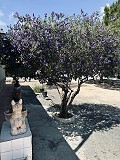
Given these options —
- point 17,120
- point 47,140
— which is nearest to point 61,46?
point 47,140

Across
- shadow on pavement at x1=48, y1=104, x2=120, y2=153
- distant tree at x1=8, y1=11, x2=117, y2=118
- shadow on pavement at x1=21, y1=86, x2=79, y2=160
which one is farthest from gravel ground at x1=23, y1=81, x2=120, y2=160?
distant tree at x1=8, y1=11, x2=117, y2=118

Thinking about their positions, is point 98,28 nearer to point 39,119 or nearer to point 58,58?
point 58,58

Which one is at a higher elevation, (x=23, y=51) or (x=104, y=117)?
(x=23, y=51)

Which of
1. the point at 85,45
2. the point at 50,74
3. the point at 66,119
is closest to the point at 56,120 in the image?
the point at 66,119

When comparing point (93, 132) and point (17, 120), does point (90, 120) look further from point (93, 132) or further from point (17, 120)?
point (17, 120)

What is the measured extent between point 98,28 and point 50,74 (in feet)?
11.0

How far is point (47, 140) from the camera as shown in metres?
8.71

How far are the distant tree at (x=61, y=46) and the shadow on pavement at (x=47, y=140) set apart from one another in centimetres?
224

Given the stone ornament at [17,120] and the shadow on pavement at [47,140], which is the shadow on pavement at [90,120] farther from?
the stone ornament at [17,120]

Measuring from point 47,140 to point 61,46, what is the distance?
412 centimetres

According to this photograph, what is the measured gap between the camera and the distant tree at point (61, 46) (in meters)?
9.60

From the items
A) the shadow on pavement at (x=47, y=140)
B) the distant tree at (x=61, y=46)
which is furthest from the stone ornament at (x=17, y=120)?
the distant tree at (x=61, y=46)

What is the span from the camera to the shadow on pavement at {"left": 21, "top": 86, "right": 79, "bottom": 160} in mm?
7469

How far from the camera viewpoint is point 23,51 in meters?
9.57
